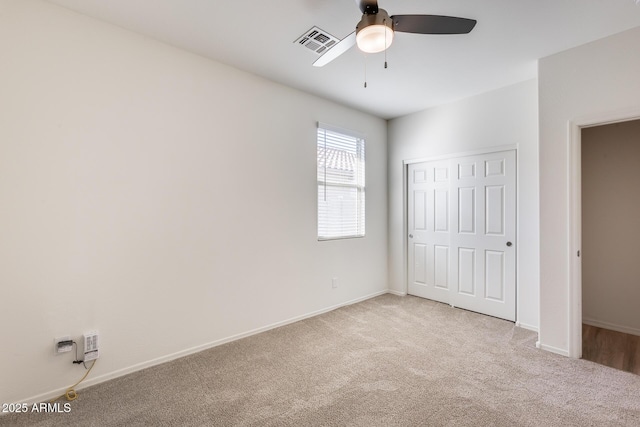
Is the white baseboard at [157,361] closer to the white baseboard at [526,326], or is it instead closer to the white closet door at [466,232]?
the white closet door at [466,232]

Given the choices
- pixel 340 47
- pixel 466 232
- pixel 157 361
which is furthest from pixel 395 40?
pixel 157 361

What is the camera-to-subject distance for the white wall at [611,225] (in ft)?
10.3

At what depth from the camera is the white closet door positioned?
3.45m

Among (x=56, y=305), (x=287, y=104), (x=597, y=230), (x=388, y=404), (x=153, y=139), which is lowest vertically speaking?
(x=388, y=404)

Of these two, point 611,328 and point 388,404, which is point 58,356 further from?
point 611,328

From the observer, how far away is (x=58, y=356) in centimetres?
207

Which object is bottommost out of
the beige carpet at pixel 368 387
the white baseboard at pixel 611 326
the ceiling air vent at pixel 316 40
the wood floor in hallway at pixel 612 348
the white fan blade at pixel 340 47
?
the beige carpet at pixel 368 387

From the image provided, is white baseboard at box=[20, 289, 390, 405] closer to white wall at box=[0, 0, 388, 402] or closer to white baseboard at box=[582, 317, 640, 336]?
white wall at box=[0, 0, 388, 402]

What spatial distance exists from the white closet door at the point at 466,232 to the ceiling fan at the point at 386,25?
2.25 meters

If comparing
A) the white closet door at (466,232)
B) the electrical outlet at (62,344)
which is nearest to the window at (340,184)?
the white closet door at (466,232)

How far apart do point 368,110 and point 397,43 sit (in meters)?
1.69

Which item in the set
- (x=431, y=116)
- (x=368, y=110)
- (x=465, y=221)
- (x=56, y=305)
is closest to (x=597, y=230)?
(x=465, y=221)

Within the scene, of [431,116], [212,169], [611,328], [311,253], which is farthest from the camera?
[431,116]

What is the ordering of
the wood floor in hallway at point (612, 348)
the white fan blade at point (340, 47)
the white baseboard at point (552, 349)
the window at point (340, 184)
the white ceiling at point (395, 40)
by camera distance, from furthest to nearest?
1. the window at point (340, 184)
2. the white baseboard at point (552, 349)
3. the wood floor in hallway at point (612, 348)
4. the white ceiling at point (395, 40)
5. the white fan blade at point (340, 47)
